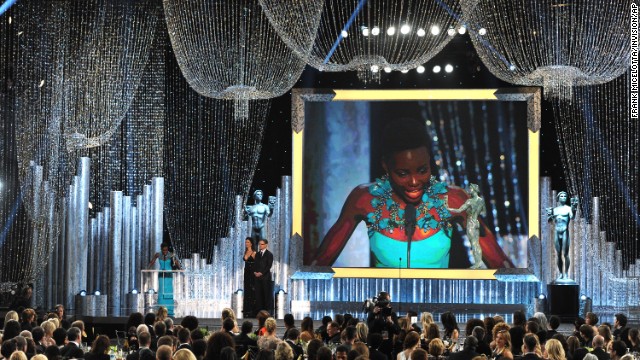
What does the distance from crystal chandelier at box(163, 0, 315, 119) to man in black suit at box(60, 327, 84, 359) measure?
22.1 ft

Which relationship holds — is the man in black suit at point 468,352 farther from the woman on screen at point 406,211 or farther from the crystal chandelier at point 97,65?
the woman on screen at point 406,211

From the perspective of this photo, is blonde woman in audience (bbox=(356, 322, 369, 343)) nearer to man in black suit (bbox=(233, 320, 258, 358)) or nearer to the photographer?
the photographer

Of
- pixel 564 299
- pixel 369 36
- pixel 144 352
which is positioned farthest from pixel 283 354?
pixel 564 299

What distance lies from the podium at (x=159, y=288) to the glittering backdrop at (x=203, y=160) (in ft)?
1.61

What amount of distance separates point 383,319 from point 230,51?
6404mm

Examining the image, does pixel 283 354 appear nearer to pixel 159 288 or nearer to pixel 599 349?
pixel 599 349

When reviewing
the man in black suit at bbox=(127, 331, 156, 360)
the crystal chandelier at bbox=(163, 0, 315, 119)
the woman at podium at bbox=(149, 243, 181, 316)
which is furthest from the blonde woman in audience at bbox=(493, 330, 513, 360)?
the woman at podium at bbox=(149, 243, 181, 316)

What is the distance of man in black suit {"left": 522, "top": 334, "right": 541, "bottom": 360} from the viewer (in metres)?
9.06

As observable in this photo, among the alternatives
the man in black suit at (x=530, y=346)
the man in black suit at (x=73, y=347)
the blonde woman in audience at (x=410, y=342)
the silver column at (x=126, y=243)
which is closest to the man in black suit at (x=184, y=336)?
the man in black suit at (x=73, y=347)

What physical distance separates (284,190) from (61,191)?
380cm

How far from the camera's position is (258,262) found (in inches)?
721

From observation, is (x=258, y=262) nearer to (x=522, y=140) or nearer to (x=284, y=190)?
(x=284, y=190)

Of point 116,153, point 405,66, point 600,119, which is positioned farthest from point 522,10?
point 116,153

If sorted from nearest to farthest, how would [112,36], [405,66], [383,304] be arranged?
[383,304] < [405,66] < [112,36]
